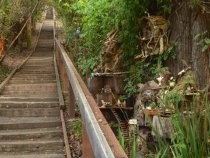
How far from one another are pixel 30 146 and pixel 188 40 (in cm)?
305

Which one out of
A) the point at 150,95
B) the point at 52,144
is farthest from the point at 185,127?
the point at 52,144

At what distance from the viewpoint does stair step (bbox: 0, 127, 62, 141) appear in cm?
700

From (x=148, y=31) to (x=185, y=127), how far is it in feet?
13.9

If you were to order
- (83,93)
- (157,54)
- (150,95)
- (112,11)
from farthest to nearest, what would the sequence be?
1. (112,11)
2. (157,54)
3. (150,95)
4. (83,93)

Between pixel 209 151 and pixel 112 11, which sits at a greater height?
pixel 112 11

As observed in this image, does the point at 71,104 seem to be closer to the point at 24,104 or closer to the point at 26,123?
the point at 26,123

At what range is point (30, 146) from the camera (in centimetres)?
666

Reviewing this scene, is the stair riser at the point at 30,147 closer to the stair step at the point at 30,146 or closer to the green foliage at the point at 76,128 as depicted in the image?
the stair step at the point at 30,146

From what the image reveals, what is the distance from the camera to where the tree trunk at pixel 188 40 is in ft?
21.3

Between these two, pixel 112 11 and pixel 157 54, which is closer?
pixel 157 54

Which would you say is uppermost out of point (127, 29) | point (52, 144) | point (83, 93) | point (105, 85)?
point (127, 29)

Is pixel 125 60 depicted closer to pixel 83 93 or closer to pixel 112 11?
pixel 112 11

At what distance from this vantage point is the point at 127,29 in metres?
8.09

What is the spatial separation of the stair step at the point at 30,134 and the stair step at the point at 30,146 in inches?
8.8
